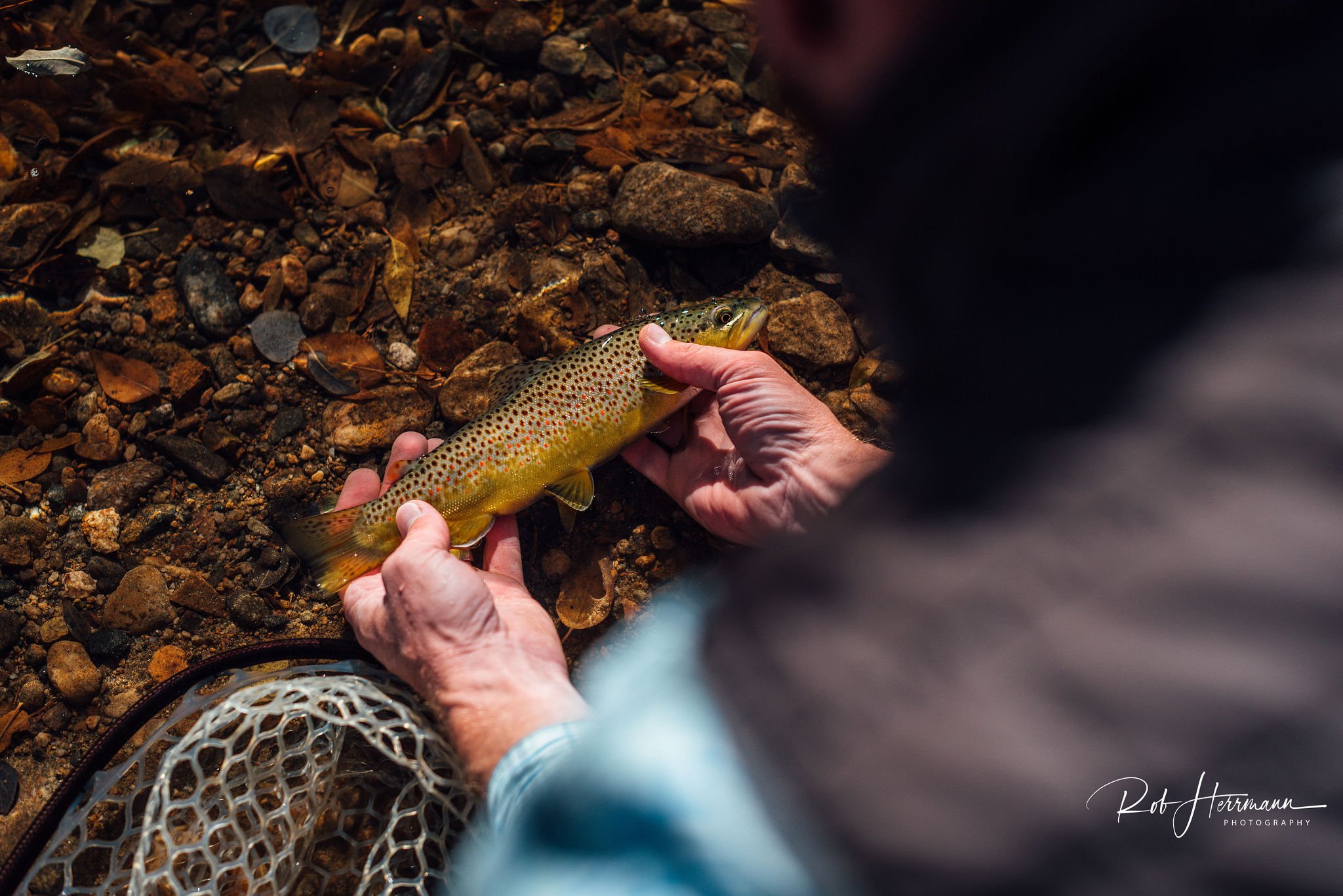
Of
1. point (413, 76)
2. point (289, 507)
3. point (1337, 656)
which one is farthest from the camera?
point (413, 76)

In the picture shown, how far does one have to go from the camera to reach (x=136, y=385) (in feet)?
12.1

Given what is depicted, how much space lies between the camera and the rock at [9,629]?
3.32 m

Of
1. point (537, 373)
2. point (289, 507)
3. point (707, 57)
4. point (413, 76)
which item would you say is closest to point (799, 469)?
point (537, 373)

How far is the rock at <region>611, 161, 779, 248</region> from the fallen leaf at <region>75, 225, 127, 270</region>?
2.79 m

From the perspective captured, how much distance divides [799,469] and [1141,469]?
6.34ft

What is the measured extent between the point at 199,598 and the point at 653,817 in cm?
298

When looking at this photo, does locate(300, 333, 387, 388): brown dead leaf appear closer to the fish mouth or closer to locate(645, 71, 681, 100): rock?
the fish mouth

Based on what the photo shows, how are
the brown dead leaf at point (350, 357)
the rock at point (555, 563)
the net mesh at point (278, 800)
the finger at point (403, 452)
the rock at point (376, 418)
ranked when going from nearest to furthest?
the net mesh at point (278, 800) < the finger at point (403, 452) < the rock at point (555, 563) < the rock at point (376, 418) < the brown dead leaf at point (350, 357)

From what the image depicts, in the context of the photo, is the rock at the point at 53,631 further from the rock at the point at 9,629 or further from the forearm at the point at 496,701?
the forearm at the point at 496,701

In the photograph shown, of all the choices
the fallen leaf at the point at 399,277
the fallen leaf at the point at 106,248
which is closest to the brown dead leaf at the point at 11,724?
the fallen leaf at the point at 106,248

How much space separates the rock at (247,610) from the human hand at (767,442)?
2.29 metres

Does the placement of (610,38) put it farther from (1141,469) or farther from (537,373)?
(1141,469)

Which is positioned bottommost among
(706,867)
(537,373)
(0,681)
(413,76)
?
(0,681)

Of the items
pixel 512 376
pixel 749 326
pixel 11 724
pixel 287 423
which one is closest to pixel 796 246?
pixel 749 326
